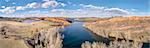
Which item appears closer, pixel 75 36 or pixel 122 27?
pixel 75 36

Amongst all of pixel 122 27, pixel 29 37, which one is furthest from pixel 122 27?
pixel 29 37

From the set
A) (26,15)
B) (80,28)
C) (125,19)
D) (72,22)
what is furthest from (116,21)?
(26,15)

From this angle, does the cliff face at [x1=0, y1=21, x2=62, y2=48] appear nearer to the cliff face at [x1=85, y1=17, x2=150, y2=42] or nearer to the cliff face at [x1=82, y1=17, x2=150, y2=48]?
the cliff face at [x1=82, y1=17, x2=150, y2=48]

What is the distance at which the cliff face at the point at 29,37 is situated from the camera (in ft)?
36.2

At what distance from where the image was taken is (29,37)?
598 inches

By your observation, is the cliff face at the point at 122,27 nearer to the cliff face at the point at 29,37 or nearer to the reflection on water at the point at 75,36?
the reflection on water at the point at 75,36

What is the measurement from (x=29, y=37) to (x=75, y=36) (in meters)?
5.30

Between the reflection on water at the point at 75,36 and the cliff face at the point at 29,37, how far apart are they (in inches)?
67.5

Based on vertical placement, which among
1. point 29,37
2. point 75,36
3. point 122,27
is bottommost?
point 122,27

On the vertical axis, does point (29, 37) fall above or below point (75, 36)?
above

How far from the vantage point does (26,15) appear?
55.5 feet

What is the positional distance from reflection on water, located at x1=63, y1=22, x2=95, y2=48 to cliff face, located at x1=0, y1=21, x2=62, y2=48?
1714 mm

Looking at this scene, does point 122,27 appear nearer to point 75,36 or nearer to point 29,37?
point 75,36

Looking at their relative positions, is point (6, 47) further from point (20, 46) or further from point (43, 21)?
point (43, 21)
